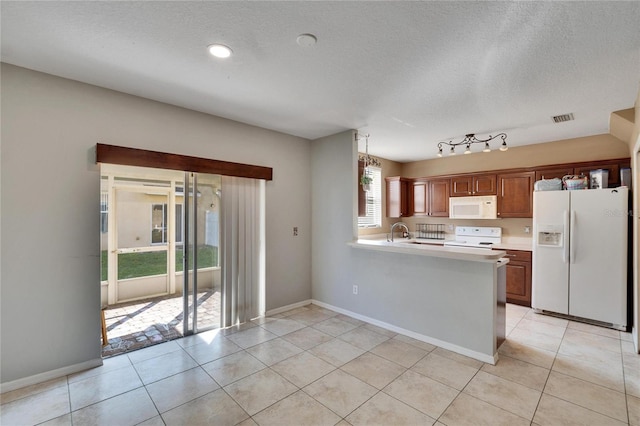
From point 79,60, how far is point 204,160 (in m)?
1.39

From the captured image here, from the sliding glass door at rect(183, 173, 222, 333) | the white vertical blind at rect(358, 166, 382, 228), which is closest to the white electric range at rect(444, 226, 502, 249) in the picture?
the white vertical blind at rect(358, 166, 382, 228)

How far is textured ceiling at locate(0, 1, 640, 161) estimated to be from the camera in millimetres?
1753

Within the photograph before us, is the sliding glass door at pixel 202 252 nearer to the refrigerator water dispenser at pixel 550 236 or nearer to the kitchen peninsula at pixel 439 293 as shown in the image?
the kitchen peninsula at pixel 439 293

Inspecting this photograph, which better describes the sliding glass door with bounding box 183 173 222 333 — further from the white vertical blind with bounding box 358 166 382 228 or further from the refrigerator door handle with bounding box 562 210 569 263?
the refrigerator door handle with bounding box 562 210 569 263

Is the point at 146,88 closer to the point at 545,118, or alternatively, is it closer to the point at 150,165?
the point at 150,165

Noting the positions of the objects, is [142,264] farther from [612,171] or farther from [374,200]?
[612,171]

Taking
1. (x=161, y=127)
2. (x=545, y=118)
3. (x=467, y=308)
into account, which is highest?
(x=545, y=118)

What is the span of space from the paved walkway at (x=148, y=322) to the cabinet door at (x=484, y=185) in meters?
4.75

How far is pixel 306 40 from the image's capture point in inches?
79.6

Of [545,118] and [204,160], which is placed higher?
[545,118]

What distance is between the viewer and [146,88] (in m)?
2.82

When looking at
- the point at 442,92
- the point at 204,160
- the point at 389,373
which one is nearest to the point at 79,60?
the point at 204,160

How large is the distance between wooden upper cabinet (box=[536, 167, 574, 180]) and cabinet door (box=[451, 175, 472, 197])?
103 centimetres

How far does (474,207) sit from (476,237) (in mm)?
622
